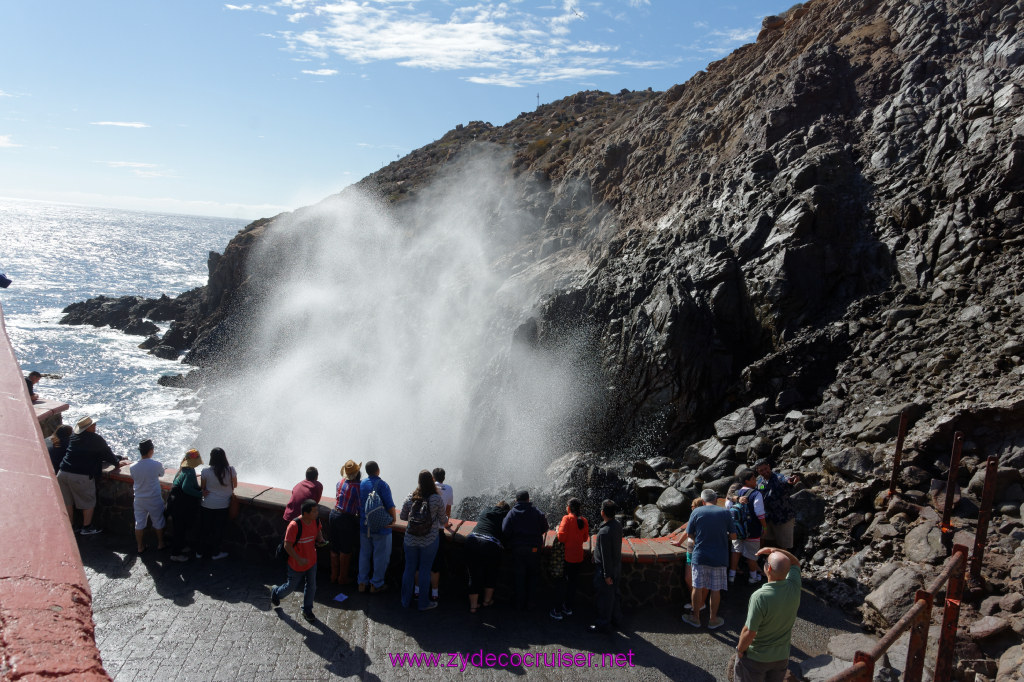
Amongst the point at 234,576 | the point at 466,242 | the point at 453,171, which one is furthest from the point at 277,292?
the point at 234,576

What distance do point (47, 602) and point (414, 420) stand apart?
789 inches

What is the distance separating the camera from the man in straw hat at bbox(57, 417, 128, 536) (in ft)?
23.7

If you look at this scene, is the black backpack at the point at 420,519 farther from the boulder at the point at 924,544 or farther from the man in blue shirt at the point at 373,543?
→ the boulder at the point at 924,544

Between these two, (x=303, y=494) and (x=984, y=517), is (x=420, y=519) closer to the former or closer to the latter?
(x=303, y=494)

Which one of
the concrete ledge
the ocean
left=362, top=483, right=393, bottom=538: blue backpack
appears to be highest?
the concrete ledge

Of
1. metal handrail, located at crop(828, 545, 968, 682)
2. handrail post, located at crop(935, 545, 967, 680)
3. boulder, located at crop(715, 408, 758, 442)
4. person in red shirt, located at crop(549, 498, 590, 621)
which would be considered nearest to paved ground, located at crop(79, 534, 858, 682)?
person in red shirt, located at crop(549, 498, 590, 621)

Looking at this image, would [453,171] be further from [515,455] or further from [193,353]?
[515,455]

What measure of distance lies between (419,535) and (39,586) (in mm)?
5182

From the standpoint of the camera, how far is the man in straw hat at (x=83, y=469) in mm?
7234

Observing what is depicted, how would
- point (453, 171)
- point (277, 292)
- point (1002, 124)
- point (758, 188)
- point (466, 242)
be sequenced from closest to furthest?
point (1002, 124) → point (758, 188) → point (466, 242) → point (277, 292) → point (453, 171)

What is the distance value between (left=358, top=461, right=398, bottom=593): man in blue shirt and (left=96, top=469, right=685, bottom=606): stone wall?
297 mm

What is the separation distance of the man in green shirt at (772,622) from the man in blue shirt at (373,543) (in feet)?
11.8

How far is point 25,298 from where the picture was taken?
61719mm

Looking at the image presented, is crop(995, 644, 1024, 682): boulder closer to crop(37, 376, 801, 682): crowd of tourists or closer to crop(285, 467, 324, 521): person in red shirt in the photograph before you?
crop(37, 376, 801, 682): crowd of tourists
